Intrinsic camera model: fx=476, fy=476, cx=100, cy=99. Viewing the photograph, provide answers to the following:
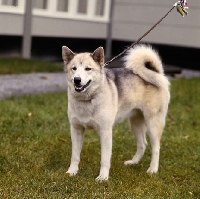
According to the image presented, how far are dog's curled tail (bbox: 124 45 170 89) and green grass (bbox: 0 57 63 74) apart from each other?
584 centimetres

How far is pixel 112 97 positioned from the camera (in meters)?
4.64

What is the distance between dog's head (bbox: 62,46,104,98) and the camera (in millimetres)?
4262

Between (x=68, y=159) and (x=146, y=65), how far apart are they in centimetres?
134

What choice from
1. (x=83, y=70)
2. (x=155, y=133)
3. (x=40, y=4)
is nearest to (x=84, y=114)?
(x=83, y=70)

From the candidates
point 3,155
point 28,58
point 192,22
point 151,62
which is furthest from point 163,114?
point 192,22

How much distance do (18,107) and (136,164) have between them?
8.90 feet

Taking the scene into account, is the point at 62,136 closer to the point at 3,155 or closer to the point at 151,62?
the point at 3,155

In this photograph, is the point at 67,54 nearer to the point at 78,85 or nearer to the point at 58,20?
the point at 78,85

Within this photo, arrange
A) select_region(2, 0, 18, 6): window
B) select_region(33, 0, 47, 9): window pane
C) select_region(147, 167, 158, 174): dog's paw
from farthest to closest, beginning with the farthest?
1. select_region(33, 0, 47, 9): window pane
2. select_region(2, 0, 18, 6): window
3. select_region(147, 167, 158, 174): dog's paw

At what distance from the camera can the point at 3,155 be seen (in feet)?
16.5

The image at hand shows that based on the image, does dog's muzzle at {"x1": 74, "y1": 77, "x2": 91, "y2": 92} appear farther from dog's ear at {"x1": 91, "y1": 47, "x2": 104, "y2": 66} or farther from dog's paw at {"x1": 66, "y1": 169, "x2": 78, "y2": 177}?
dog's paw at {"x1": 66, "y1": 169, "x2": 78, "y2": 177}

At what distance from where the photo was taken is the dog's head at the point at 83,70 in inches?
168

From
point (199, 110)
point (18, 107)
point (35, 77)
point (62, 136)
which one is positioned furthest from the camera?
point (35, 77)

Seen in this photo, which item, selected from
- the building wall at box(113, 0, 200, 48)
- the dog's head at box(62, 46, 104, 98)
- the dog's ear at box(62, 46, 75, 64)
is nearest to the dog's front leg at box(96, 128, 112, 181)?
the dog's head at box(62, 46, 104, 98)
